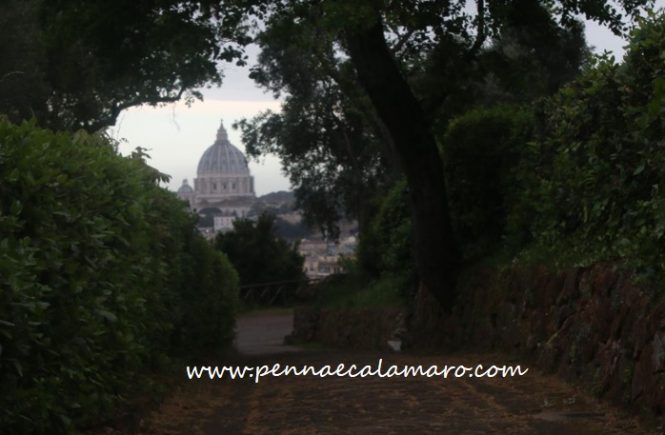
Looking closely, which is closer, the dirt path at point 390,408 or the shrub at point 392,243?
the dirt path at point 390,408

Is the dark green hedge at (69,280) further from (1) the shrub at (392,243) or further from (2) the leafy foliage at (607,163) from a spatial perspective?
(1) the shrub at (392,243)

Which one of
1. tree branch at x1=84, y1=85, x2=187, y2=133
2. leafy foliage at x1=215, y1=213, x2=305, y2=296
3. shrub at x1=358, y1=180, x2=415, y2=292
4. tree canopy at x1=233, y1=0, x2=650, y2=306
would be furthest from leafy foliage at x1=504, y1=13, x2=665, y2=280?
leafy foliage at x1=215, y1=213, x2=305, y2=296

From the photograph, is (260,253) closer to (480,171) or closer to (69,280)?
(480,171)

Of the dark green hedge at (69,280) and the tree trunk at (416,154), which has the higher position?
the tree trunk at (416,154)

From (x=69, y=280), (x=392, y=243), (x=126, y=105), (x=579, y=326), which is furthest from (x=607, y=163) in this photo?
(x=126, y=105)

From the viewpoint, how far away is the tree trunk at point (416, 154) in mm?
17266

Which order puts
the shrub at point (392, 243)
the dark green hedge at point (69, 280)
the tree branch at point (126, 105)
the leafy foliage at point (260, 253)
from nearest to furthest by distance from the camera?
the dark green hedge at point (69, 280), the shrub at point (392, 243), the tree branch at point (126, 105), the leafy foliage at point (260, 253)

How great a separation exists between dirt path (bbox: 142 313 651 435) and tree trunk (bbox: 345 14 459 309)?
4007 mm

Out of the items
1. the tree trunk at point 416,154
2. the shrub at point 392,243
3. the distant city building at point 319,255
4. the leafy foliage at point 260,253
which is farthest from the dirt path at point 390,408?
the distant city building at point 319,255

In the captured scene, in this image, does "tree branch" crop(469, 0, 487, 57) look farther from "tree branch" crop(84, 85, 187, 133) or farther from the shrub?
"tree branch" crop(84, 85, 187, 133)

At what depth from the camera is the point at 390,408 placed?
34.3ft

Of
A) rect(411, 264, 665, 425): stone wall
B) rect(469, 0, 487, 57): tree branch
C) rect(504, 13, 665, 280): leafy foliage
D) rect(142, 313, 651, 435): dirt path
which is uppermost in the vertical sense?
rect(469, 0, 487, 57): tree branch

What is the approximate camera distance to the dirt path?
9.23 m

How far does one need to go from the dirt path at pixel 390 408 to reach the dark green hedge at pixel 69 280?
0.83 meters
